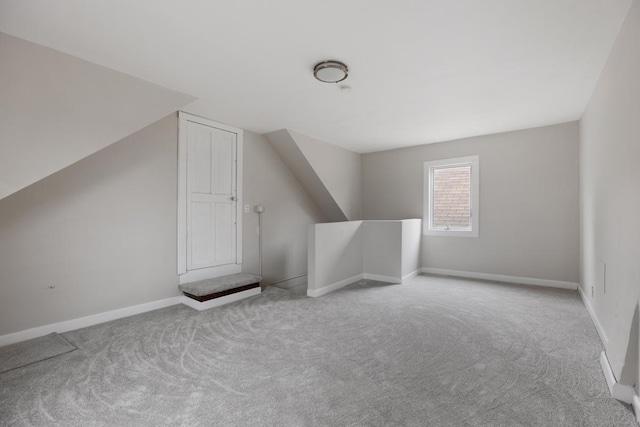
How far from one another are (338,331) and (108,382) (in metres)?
1.78

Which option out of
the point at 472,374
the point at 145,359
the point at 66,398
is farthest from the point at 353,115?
the point at 66,398

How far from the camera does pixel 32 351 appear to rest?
2449 millimetres

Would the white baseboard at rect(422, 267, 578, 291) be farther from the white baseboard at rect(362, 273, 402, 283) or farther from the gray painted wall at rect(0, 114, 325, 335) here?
the gray painted wall at rect(0, 114, 325, 335)

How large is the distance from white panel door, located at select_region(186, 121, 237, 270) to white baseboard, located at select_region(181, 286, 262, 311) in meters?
0.43

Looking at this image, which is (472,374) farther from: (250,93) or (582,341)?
(250,93)

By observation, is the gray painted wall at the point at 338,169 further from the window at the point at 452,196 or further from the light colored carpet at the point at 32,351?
the light colored carpet at the point at 32,351

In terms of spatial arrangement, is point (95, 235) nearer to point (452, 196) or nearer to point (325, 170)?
point (325, 170)

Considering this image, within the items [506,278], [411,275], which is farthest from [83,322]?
[506,278]

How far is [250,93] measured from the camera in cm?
325

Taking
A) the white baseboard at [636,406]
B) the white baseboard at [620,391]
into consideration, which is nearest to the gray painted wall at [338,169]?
the white baseboard at [620,391]

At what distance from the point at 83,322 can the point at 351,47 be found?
11.6 feet

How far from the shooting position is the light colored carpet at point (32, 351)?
7.46 ft

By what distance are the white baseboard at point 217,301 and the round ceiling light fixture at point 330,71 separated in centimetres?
274

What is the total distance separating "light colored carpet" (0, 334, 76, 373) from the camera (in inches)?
89.5
